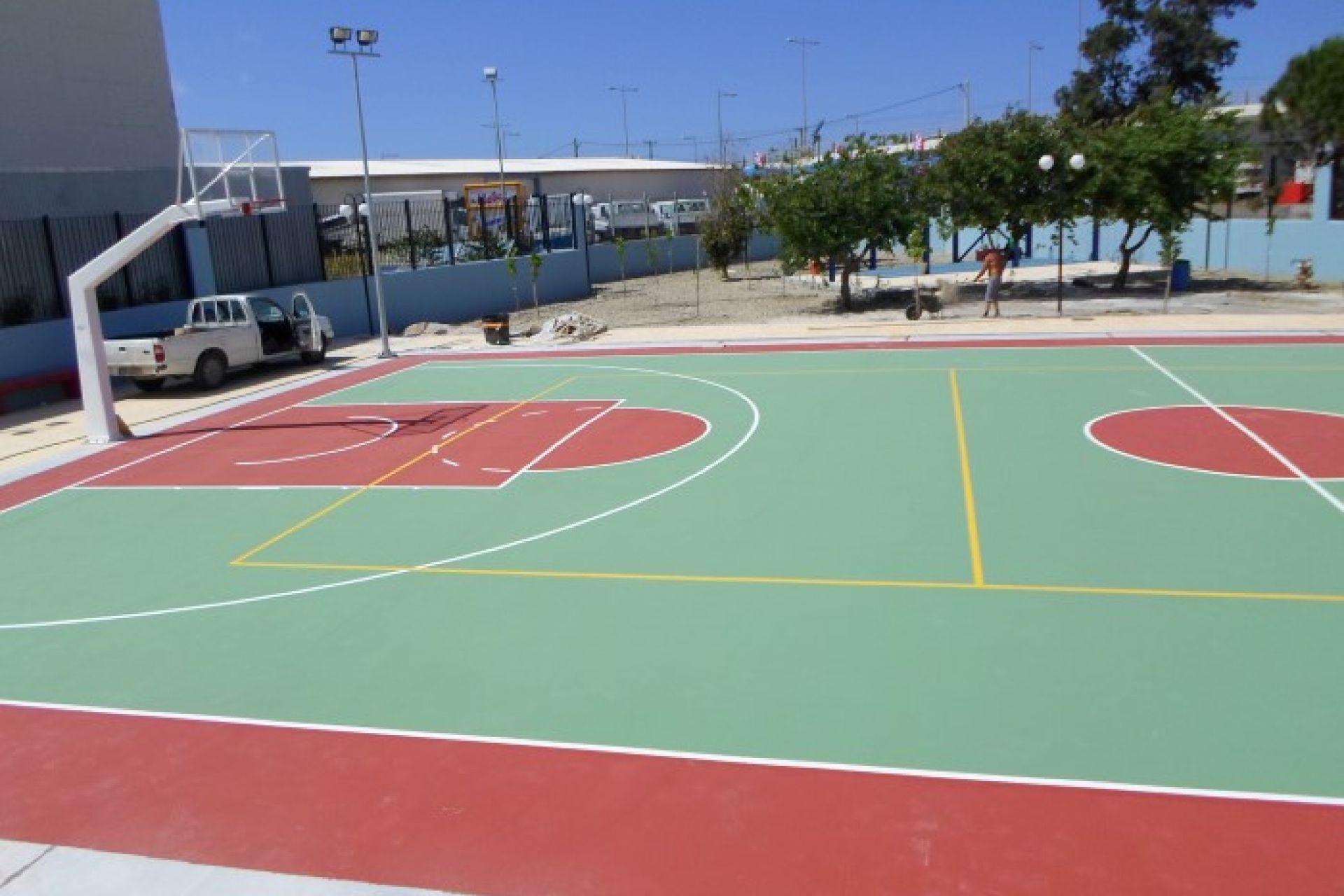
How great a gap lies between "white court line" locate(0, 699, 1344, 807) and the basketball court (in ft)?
0.09

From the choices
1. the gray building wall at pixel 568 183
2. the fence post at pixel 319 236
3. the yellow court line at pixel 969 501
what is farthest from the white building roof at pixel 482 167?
the yellow court line at pixel 969 501

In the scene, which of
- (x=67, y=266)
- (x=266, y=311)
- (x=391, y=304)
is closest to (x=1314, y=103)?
(x=391, y=304)

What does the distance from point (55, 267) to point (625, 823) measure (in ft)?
72.8

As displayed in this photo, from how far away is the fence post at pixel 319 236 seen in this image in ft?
96.9

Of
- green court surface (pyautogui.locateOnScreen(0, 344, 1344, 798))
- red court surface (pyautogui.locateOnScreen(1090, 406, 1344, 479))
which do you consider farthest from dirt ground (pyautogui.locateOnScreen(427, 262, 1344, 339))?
green court surface (pyautogui.locateOnScreen(0, 344, 1344, 798))

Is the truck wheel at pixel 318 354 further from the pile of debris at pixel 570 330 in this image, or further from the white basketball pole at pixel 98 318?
the white basketball pole at pixel 98 318

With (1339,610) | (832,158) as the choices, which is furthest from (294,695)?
(832,158)

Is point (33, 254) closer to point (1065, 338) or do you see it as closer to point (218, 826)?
point (218, 826)

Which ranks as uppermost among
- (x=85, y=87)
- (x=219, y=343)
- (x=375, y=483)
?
(x=85, y=87)

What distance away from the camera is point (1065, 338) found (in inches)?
896

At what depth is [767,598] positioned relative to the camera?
9.20 metres

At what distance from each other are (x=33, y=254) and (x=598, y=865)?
22.3 m

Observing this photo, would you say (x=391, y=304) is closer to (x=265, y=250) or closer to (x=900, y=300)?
(x=265, y=250)

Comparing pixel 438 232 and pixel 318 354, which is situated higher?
pixel 438 232
